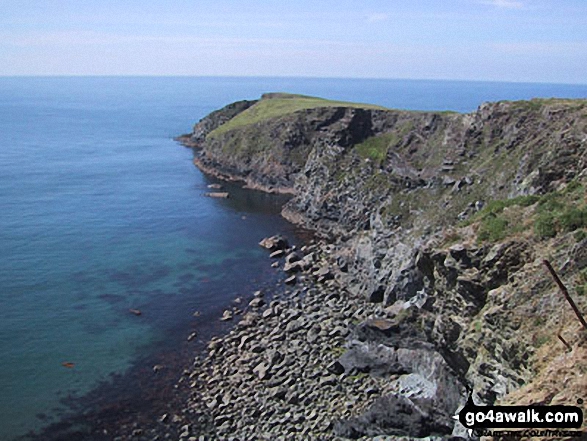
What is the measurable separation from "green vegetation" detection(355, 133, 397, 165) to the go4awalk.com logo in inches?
2866

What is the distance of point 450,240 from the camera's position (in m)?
31.3

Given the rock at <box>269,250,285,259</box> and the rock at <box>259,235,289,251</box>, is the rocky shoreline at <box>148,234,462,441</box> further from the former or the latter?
the rock at <box>259,235,289,251</box>

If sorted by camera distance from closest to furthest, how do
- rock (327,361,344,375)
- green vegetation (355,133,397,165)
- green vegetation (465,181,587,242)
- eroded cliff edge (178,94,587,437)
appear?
eroded cliff edge (178,94,587,437) → green vegetation (465,181,587,242) → rock (327,361,344,375) → green vegetation (355,133,397,165)

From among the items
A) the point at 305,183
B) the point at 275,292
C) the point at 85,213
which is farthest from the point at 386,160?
the point at 85,213

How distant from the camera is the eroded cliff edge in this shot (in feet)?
77.8

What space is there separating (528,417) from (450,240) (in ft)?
52.7

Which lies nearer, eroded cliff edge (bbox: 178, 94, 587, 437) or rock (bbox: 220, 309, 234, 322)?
Result: eroded cliff edge (bbox: 178, 94, 587, 437)

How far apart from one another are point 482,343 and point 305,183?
69.7 m

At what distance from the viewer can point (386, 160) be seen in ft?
287

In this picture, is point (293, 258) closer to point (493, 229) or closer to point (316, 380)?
point (316, 380)

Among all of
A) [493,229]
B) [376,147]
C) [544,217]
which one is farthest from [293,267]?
[544,217]

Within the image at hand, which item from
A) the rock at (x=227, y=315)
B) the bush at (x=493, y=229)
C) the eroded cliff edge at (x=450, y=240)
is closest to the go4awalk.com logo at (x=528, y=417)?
the eroded cliff edge at (x=450, y=240)

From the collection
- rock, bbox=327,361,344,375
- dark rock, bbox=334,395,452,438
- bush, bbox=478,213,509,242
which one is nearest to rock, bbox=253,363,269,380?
rock, bbox=327,361,344,375

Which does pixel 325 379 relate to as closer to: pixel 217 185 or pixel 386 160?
pixel 386 160
